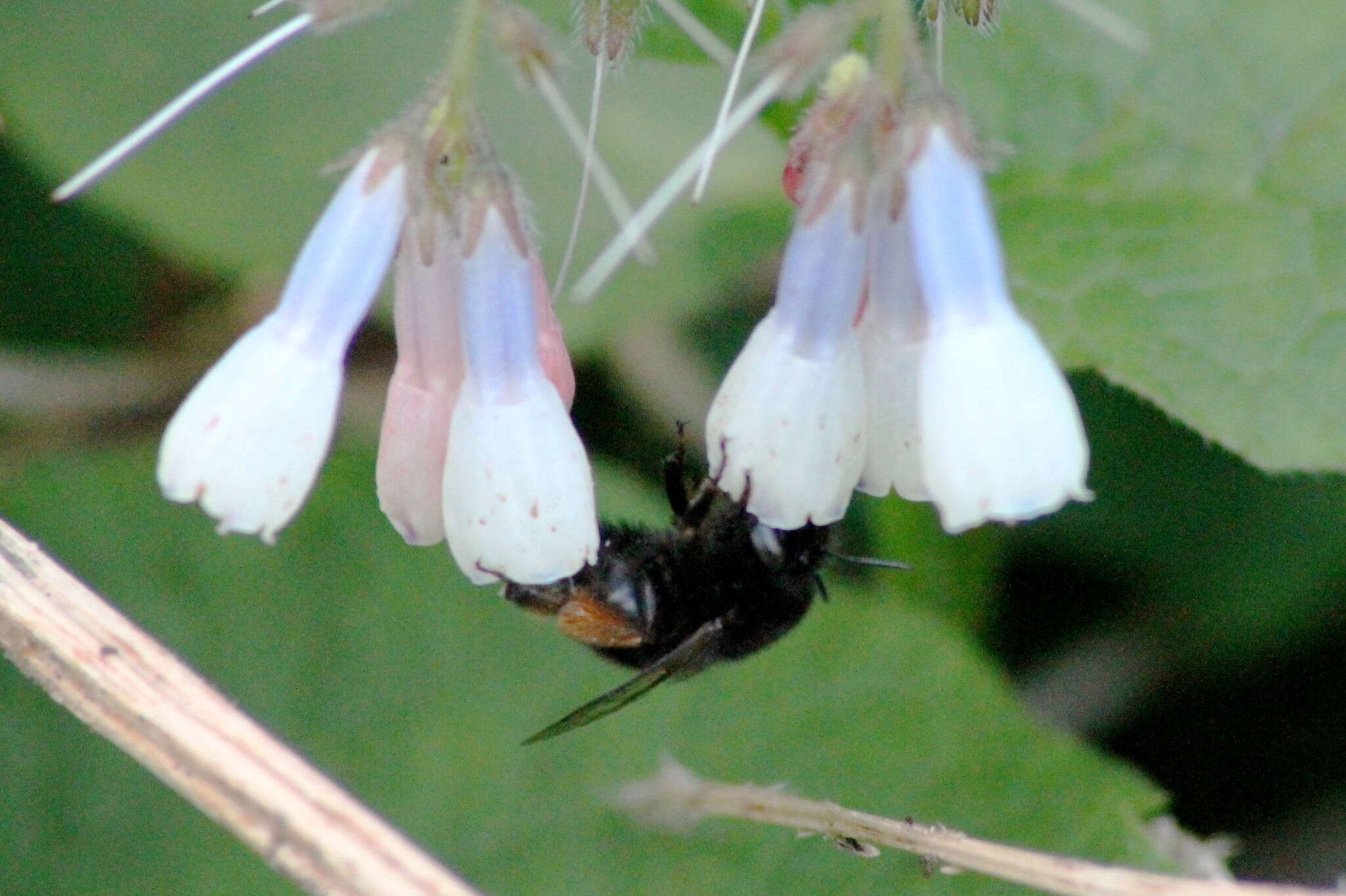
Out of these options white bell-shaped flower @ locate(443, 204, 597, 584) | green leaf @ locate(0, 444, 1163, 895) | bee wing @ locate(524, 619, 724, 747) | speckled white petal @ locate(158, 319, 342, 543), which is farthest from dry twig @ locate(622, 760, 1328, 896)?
speckled white petal @ locate(158, 319, 342, 543)

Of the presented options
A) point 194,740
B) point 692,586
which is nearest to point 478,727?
point 692,586

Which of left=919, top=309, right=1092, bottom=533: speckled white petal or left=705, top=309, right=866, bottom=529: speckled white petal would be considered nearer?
left=919, top=309, right=1092, bottom=533: speckled white petal

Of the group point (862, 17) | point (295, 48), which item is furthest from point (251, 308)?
point (862, 17)

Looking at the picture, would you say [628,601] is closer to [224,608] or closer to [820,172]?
[820,172]

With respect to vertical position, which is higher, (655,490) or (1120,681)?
(655,490)

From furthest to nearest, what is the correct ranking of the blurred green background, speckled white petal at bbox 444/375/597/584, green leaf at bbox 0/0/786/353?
green leaf at bbox 0/0/786/353
the blurred green background
speckled white petal at bbox 444/375/597/584

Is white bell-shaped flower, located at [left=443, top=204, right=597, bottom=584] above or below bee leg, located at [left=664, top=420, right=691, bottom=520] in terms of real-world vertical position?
above

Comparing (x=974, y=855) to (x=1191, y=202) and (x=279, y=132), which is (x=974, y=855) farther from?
(x=279, y=132)

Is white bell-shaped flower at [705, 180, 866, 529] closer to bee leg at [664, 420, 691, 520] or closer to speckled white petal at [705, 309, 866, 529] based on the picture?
speckled white petal at [705, 309, 866, 529]
